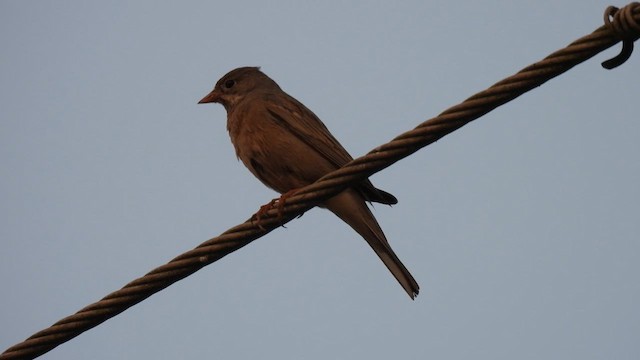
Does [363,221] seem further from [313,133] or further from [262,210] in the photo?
[262,210]

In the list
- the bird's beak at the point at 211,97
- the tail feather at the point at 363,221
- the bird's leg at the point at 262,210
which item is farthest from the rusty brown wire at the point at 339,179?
the bird's beak at the point at 211,97

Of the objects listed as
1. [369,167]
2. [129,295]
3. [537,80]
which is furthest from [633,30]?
[129,295]

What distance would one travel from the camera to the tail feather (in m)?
6.71

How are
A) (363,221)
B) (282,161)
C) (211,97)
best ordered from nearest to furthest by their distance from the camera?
(363,221) < (282,161) < (211,97)

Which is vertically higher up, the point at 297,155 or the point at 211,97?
the point at 211,97

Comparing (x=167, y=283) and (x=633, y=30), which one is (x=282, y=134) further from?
(x=633, y=30)

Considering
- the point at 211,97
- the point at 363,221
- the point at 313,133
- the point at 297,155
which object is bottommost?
the point at 363,221

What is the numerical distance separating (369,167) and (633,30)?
4.65 feet

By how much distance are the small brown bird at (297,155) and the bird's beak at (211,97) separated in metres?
0.97

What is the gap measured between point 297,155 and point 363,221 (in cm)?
75

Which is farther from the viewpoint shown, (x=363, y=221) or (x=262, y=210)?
(x=363, y=221)

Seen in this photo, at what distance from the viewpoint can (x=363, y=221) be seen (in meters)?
6.80

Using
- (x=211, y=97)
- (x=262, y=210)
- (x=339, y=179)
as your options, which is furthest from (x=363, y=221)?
(x=211, y=97)

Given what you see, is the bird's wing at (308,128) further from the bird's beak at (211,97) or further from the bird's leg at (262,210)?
the bird's beak at (211,97)
